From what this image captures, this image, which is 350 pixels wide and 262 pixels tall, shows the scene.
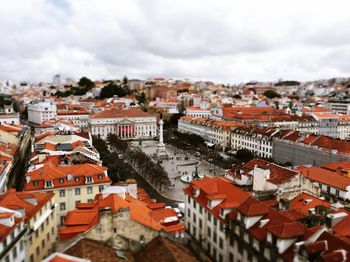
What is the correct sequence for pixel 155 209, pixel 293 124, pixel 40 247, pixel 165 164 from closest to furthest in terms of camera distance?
1. pixel 40 247
2. pixel 155 209
3. pixel 165 164
4. pixel 293 124

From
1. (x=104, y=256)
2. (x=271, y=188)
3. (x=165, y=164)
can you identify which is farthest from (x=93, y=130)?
(x=104, y=256)

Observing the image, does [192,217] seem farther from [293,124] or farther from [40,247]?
[293,124]

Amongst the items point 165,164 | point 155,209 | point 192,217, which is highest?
point 155,209

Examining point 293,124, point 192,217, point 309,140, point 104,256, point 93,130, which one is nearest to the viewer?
point 104,256

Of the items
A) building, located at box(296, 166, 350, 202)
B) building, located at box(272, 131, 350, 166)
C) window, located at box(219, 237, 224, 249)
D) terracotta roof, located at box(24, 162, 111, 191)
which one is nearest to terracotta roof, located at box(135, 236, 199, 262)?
window, located at box(219, 237, 224, 249)

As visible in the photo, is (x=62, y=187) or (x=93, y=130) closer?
(x=62, y=187)

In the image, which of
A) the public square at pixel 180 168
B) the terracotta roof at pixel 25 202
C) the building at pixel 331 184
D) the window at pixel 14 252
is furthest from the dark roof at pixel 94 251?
the public square at pixel 180 168

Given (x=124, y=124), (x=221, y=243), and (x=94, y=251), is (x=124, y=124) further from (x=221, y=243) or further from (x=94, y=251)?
(x=94, y=251)

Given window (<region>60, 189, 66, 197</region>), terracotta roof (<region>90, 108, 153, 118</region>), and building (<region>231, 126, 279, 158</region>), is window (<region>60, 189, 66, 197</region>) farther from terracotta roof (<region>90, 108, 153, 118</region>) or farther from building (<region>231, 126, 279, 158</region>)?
terracotta roof (<region>90, 108, 153, 118</region>)

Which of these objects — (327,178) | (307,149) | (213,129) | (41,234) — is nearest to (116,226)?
(41,234)
